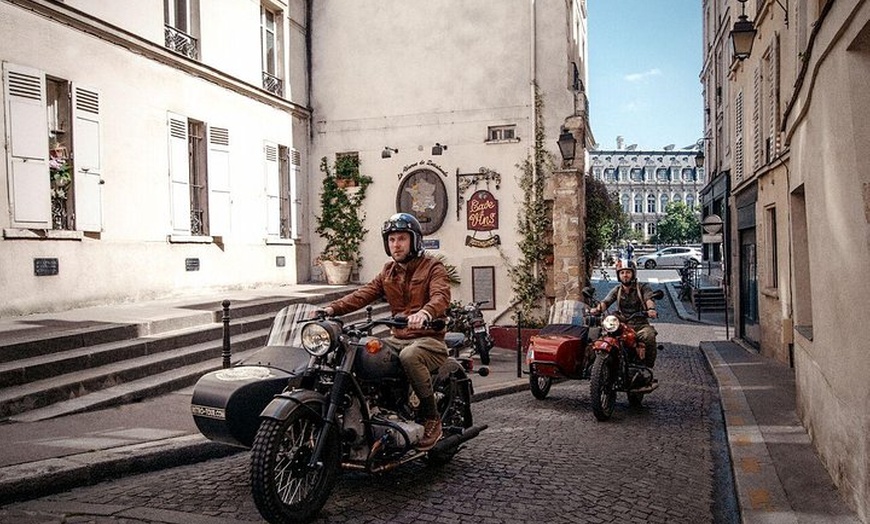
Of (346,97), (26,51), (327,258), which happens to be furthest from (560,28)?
(26,51)

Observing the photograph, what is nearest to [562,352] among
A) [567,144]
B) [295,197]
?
[567,144]

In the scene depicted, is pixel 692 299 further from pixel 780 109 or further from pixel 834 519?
pixel 834 519

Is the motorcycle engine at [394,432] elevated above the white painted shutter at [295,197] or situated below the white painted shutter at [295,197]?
below

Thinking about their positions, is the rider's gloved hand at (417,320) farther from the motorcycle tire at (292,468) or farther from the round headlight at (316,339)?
the motorcycle tire at (292,468)

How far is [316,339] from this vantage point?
445cm

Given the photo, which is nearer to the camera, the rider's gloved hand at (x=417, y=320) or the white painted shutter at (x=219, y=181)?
the rider's gloved hand at (x=417, y=320)

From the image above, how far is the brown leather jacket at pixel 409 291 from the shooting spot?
204 inches

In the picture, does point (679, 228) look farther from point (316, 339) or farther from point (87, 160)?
point (316, 339)

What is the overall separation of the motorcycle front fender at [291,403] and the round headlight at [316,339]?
0.26 m

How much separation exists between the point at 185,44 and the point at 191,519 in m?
10.9

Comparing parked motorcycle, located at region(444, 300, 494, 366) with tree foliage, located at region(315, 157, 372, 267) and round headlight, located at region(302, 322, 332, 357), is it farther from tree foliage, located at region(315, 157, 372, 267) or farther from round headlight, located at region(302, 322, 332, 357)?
round headlight, located at region(302, 322, 332, 357)

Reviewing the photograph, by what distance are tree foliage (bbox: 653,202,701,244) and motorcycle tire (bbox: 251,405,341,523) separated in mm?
79748

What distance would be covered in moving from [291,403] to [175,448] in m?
2.08

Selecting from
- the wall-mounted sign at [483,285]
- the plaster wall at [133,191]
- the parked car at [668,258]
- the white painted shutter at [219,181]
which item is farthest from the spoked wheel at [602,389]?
the parked car at [668,258]
